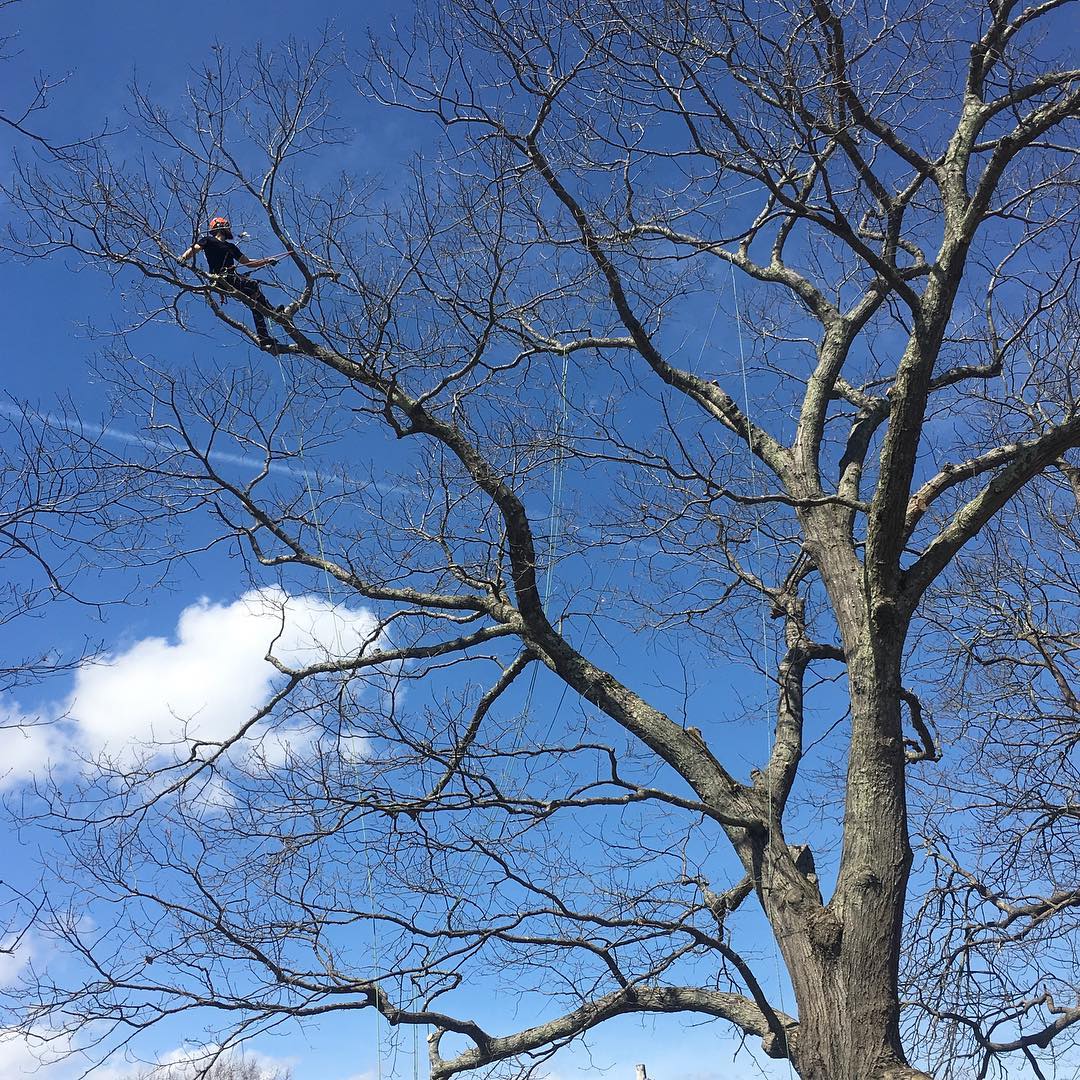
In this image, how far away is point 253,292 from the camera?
17.9 ft

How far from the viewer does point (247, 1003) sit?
493 cm

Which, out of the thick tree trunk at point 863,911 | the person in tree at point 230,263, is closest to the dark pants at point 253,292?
the person in tree at point 230,263

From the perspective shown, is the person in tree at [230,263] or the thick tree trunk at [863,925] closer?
the thick tree trunk at [863,925]

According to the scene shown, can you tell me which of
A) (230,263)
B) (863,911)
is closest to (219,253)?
(230,263)

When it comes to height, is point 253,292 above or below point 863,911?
above

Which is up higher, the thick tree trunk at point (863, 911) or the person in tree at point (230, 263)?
the person in tree at point (230, 263)

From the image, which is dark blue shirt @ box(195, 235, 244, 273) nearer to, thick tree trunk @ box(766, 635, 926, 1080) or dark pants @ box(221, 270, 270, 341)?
dark pants @ box(221, 270, 270, 341)

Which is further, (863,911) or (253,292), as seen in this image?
(253,292)

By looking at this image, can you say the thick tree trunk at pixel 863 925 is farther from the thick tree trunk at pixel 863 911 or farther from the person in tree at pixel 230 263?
the person in tree at pixel 230 263

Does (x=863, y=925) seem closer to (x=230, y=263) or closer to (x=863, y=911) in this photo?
(x=863, y=911)

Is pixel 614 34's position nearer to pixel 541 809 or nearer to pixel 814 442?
pixel 814 442

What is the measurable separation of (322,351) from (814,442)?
2.82 m

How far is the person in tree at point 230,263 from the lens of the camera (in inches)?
210

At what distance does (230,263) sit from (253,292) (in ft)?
0.70
